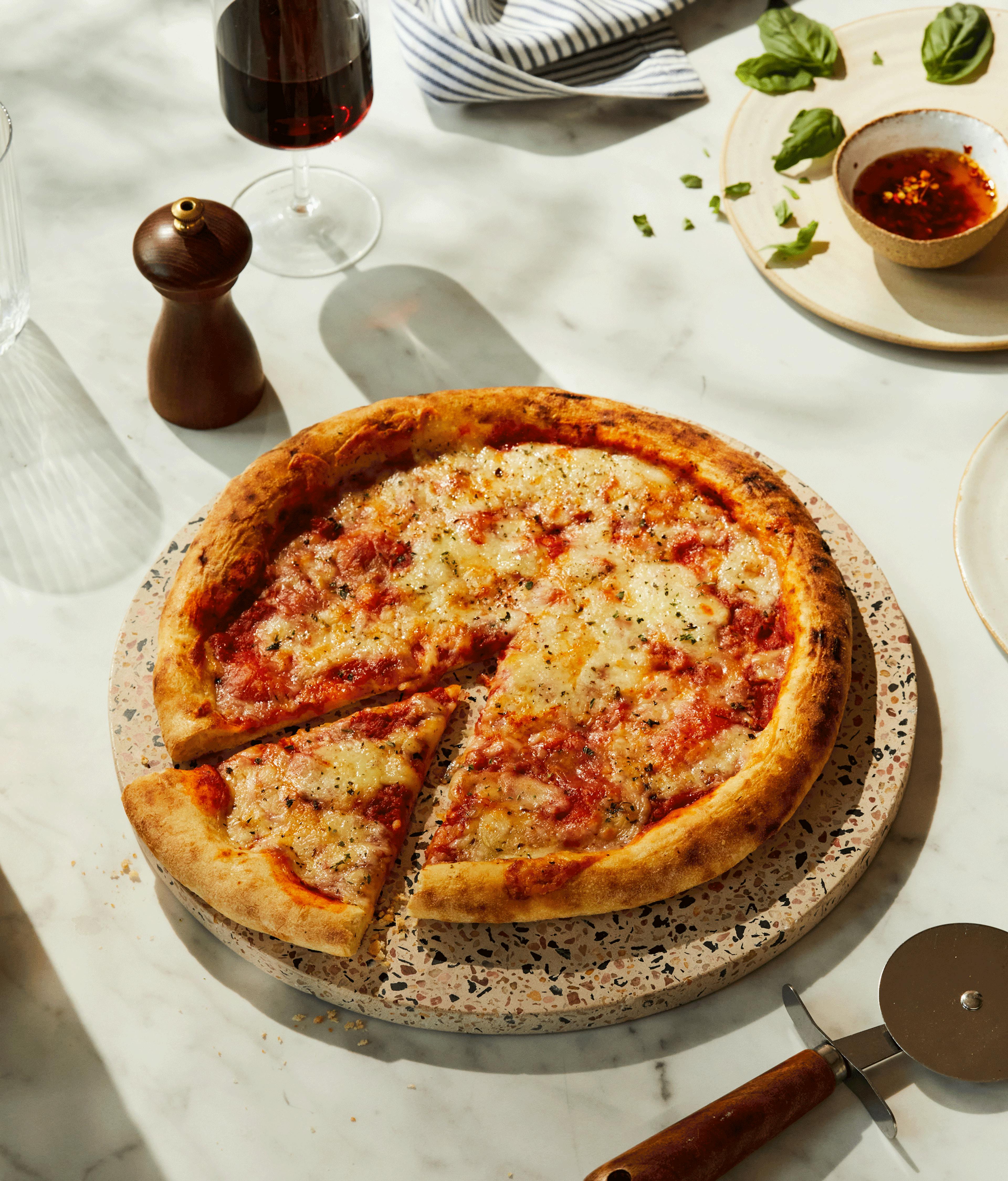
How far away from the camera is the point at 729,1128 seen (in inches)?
80.3

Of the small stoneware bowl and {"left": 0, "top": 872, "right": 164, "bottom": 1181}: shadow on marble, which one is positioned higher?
the small stoneware bowl

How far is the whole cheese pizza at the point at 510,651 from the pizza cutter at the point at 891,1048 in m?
0.35

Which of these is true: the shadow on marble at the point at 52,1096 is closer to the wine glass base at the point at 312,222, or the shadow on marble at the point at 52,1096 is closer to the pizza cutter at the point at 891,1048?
the pizza cutter at the point at 891,1048

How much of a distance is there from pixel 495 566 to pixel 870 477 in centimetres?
102

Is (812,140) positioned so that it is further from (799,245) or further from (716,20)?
(716,20)

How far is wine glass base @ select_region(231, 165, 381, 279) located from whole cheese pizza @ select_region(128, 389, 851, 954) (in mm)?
853

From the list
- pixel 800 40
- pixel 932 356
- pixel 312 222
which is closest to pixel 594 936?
pixel 932 356

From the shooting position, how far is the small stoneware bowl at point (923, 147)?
310 centimetres

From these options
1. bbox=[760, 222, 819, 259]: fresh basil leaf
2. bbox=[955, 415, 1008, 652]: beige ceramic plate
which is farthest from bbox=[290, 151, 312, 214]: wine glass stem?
bbox=[955, 415, 1008, 652]: beige ceramic plate

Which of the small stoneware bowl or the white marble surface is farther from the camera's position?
the small stoneware bowl

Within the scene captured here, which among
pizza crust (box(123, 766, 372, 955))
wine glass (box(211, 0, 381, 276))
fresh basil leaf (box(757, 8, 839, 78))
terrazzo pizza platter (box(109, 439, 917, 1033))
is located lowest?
terrazzo pizza platter (box(109, 439, 917, 1033))

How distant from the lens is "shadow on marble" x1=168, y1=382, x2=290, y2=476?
121 inches

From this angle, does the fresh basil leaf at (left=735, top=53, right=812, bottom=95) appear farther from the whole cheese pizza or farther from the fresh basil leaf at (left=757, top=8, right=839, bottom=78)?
the whole cheese pizza

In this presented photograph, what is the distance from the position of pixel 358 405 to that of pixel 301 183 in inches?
28.8
